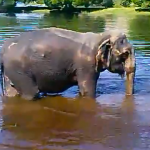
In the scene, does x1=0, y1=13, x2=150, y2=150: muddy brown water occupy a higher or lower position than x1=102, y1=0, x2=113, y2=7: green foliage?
higher

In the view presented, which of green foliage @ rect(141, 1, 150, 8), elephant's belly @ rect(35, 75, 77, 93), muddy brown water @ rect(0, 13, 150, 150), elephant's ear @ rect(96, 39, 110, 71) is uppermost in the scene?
elephant's ear @ rect(96, 39, 110, 71)

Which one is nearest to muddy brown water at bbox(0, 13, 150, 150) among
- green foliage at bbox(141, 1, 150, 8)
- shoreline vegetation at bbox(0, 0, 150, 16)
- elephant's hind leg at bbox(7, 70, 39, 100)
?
elephant's hind leg at bbox(7, 70, 39, 100)

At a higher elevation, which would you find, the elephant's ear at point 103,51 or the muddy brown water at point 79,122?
the elephant's ear at point 103,51

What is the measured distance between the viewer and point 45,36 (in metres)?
9.29

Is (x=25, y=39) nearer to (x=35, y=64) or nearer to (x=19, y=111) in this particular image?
(x=35, y=64)

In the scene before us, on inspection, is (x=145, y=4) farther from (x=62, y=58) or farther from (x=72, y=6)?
(x=62, y=58)

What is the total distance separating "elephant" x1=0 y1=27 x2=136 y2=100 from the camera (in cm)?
912

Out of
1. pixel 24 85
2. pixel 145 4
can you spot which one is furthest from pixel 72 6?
pixel 24 85

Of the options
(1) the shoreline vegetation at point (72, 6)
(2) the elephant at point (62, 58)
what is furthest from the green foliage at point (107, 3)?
(2) the elephant at point (62, 58)

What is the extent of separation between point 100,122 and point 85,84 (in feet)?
4.13

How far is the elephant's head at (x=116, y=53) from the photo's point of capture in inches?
359

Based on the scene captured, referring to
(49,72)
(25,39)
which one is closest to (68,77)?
(49,72)

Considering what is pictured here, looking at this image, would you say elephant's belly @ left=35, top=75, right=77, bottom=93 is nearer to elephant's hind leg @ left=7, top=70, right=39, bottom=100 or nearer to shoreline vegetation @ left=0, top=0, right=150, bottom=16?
elephant's hind leg @ left=7, top=70, right=39, bottom=100

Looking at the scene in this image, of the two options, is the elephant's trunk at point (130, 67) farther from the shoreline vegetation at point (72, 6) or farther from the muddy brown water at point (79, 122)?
the shoreline vegetation at point (72, 6)
